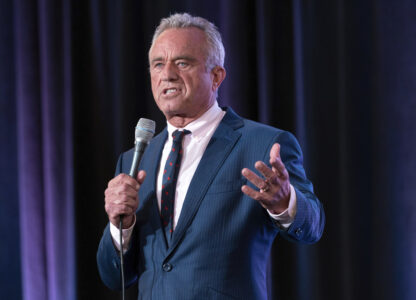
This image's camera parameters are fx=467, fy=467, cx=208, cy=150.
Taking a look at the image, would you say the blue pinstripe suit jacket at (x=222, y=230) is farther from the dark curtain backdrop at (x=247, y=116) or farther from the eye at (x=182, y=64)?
the dark curtain backdrop at (x=247, y=116)

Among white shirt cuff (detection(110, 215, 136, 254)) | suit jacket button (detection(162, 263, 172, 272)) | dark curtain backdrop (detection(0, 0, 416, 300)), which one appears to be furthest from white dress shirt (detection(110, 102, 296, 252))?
dark curtain backdrop (detection(0, 0, 416, 300))

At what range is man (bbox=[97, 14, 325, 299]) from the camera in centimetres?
142

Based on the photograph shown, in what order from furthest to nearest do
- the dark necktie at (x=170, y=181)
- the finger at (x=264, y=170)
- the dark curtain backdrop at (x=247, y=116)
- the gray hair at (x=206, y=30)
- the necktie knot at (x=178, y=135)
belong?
1. the dark curtain backdrop at (x=247, y=116)
2. the gray hair at (x=206, y=30)
3. the necktie knot at (x=178, y=135)
4. the dark necktie at (x=170, y=181)
5. the finger at (x=264, y=170)

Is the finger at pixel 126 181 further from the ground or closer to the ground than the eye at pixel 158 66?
closer to the ground

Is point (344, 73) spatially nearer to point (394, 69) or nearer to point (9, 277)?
point (394, 69)

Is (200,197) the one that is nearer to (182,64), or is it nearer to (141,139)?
(141,139)

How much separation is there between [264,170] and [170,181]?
19.0 inches

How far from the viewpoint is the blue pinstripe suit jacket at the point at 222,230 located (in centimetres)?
144

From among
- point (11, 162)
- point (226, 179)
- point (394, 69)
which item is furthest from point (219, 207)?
point (11, 162)

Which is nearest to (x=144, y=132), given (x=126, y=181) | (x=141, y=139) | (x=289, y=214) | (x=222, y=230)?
(x=141, y=139)

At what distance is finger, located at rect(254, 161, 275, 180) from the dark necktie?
45 centimetres

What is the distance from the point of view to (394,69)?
2270 mm

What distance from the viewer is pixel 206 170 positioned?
1.54 m

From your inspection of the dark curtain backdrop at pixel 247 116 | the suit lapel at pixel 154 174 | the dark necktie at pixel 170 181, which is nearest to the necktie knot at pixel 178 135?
the dark necktie at pixel 170 181
